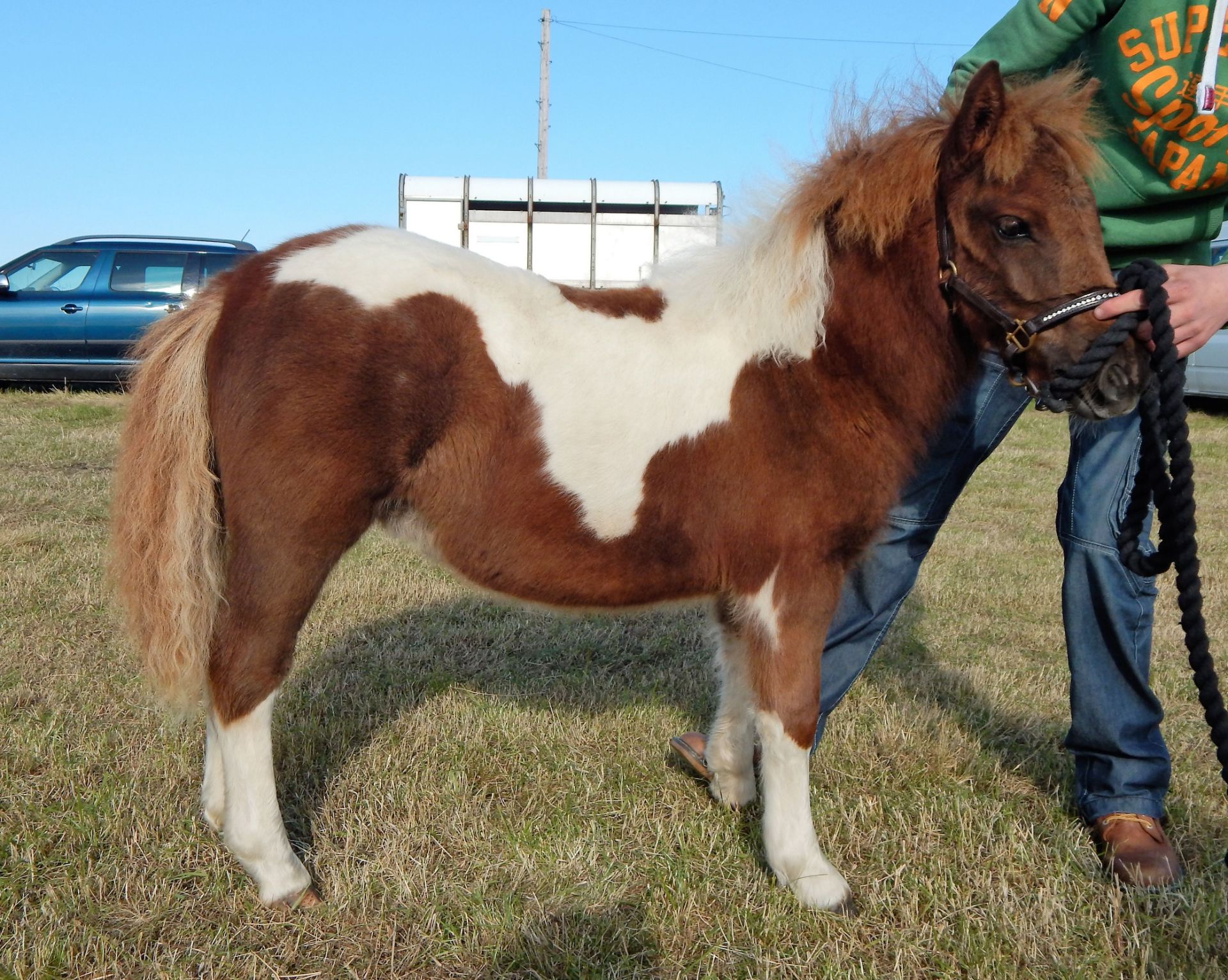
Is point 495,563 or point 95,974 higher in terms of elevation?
point 495,563

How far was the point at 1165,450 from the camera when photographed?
7.36 feet

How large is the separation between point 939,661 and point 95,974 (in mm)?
3503

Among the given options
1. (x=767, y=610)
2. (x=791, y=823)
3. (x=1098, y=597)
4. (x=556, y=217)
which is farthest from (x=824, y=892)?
(x=556, y=217)

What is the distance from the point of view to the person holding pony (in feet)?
8.11

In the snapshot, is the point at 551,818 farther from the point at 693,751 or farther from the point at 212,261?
the point at 212,261

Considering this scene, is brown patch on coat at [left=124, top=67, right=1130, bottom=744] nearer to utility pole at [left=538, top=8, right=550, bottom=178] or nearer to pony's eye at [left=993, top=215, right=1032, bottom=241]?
pony's eye at [left=993, top=215, right=1032, bottom=241]

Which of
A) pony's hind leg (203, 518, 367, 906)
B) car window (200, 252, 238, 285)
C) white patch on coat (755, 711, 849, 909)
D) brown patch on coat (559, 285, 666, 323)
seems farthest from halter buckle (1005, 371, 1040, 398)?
car window (200, 252, 238, 285)

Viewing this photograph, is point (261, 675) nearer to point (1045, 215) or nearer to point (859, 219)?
point (859, 219)

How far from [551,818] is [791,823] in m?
0.78

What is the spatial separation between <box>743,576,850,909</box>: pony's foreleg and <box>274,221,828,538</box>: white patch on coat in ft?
1.58

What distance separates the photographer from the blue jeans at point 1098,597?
2.78 meters

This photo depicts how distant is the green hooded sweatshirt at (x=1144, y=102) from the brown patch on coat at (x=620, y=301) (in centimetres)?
108

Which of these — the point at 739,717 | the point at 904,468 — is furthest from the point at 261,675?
the point at 904,468

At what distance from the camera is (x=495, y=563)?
2510 millimetres
